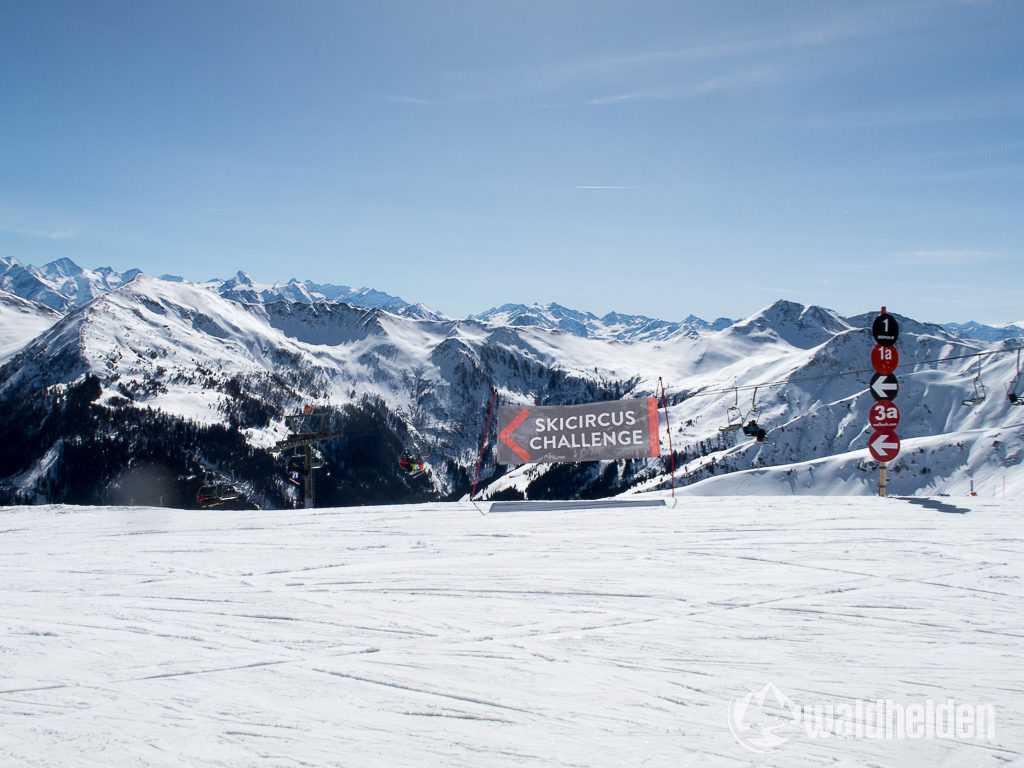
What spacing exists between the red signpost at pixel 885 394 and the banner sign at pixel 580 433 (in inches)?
236

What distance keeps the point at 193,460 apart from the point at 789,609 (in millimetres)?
185517

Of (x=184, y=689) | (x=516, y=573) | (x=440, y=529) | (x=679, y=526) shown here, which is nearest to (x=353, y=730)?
(x=184, y=689)

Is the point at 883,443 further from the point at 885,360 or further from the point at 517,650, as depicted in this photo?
the point at 517,650

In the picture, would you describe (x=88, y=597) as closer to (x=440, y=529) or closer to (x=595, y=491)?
(x=440, y=529)

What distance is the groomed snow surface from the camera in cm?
484

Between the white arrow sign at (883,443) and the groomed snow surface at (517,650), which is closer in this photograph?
the groomed snow surface at (517,650)

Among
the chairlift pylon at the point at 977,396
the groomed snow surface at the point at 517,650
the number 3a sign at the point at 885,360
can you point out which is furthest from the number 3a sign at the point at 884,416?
the chairlift pylon at the point at 977,396

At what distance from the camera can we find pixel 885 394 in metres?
17.4

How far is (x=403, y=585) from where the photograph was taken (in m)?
9.35

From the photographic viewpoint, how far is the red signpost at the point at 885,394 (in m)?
16.8

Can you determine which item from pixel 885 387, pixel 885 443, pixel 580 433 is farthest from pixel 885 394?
pixel 580 433

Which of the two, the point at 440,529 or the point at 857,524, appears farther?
the point at 440,529

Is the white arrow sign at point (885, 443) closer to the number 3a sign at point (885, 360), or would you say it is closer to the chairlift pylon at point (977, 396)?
the number 3a sign at point (885, 360)

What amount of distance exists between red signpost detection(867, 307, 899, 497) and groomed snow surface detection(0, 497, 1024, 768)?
4215mm
